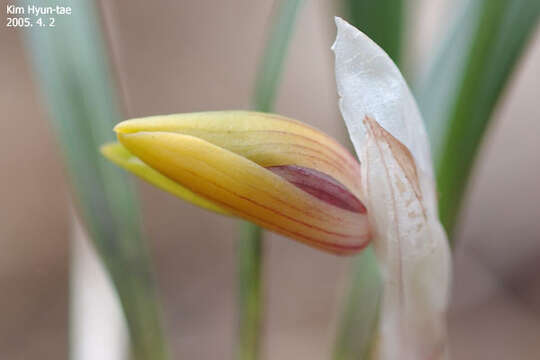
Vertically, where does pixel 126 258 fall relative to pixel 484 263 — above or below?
above

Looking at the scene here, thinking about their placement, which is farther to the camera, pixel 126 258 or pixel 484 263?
pixel 484 263

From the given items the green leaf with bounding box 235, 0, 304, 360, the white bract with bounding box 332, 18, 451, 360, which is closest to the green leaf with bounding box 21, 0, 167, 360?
the green leaf with bounding box 235, 0, 304, 360

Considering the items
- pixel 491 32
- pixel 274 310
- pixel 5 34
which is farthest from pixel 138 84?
pixel 491 32

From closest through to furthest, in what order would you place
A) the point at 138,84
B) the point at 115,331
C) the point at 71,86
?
the point at 71,86, the point at 115,331, the point at 138,84

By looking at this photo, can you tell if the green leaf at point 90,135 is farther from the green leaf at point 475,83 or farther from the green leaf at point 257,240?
the green leaf at point 475,83

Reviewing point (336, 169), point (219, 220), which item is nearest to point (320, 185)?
point (336, 169)

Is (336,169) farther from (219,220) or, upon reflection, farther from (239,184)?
(219,220)

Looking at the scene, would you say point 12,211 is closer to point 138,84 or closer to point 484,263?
point 138,84

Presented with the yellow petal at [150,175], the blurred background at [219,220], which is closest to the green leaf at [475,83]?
the yellow petal at [150,175]
